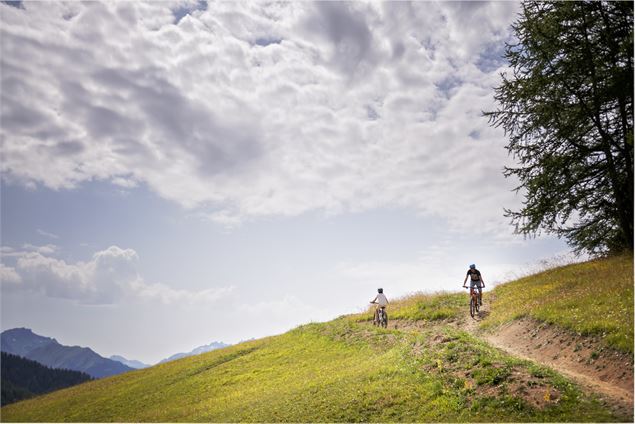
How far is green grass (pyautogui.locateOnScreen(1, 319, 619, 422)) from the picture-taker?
12734mm

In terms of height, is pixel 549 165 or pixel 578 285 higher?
pixel 549 165

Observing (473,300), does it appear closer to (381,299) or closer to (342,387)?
(381,299)

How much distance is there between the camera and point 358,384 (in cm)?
1742

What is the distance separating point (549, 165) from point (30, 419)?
4093 centimetres

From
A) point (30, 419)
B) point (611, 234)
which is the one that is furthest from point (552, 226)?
point (30, 419)

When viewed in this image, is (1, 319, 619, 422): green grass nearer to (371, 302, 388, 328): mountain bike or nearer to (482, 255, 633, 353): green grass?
(371, 302, 388, 328): mountain bike

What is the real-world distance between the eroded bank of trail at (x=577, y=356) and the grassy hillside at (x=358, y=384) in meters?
0.72

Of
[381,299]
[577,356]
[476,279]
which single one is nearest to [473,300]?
[476,279]

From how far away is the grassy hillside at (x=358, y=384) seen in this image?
12.7 metres

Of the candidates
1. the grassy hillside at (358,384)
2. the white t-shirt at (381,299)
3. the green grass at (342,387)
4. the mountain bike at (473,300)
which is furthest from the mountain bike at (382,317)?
the mountain bike at (473,300)

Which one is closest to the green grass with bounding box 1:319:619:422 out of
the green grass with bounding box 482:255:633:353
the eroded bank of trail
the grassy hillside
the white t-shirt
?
the grassy hillside

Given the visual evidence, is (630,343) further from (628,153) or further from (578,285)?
(628,153)

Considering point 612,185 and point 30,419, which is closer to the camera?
point 612,185

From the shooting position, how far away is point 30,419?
31.8 meters
